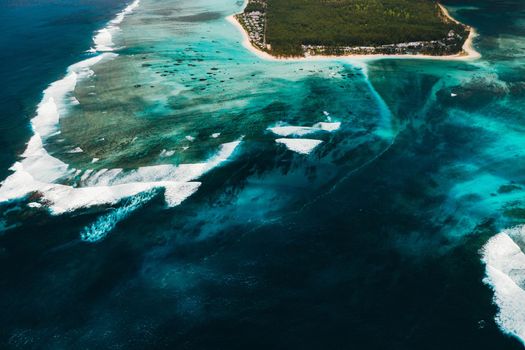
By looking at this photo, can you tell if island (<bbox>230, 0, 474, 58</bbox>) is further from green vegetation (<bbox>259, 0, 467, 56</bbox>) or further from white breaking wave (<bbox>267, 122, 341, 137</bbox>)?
white breaking wave (<bbox>267, 122, 341, 137</bbox>)

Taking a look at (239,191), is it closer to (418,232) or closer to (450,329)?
(418,232)

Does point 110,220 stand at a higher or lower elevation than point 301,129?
lower

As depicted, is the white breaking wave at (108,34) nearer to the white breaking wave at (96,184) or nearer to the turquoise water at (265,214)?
the turquoise water at (265,214)

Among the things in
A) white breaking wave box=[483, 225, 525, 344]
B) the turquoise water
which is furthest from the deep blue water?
white breaking wave box=[483, 225, 525, 344]

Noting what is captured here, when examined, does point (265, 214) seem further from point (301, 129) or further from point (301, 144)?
point (301, 129)

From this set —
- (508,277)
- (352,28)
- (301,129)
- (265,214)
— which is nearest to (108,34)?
(352,28)

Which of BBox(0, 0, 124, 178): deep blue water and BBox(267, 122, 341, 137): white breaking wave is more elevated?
BBox(0, 0, 124, 178): deep blue water

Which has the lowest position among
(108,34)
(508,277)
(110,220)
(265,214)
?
(508,277)
